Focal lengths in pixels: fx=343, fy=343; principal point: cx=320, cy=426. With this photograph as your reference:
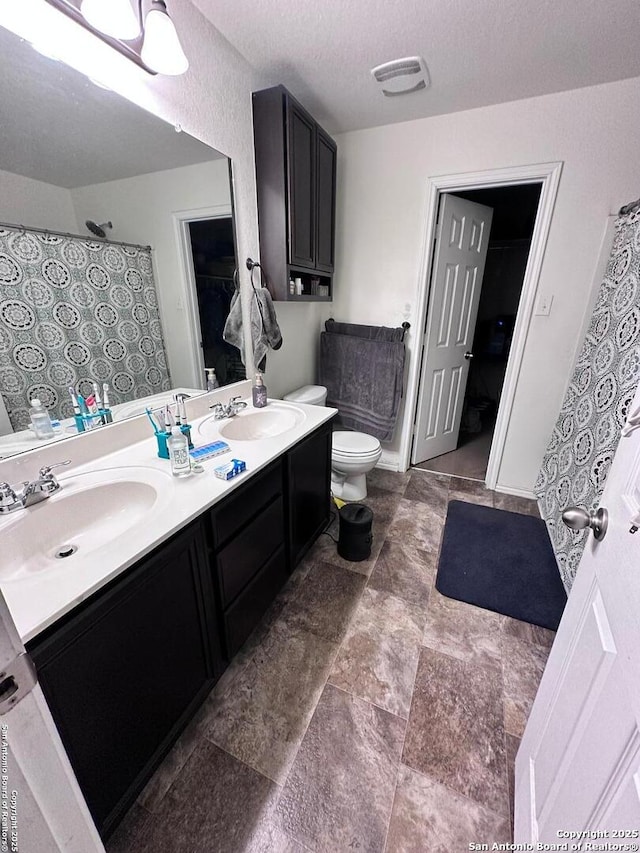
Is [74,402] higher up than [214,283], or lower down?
lower down

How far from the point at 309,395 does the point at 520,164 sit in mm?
1812

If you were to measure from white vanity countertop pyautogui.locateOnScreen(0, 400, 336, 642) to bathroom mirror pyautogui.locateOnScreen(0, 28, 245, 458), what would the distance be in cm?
18

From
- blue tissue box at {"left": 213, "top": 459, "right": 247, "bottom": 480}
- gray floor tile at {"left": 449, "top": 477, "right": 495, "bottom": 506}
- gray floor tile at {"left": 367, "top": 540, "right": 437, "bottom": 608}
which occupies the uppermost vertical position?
blue tissue box at {"left": 213, "top": 459, "right": 247, "bottom": 480}

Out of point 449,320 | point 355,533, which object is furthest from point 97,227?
point 449,320

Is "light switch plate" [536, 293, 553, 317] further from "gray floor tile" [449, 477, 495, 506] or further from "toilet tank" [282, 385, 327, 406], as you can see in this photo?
"toilet tank" [282, 385, 327, 406]

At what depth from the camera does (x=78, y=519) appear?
0.98m

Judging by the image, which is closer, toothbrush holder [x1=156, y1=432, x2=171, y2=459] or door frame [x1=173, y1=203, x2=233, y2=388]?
toothbrush holder [x1=156, y1=432, x2=171, y2=459]

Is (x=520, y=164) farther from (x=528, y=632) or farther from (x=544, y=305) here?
(x=528, y=632)

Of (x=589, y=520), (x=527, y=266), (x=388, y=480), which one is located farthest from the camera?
(x=388, y=480)

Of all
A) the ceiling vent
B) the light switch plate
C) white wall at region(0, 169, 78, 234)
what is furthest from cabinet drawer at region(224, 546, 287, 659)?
the ceiling vent

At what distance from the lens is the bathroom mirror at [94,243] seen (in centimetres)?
92

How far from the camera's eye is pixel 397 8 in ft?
4.18

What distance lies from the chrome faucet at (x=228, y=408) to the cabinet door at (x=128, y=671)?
754 millimetres

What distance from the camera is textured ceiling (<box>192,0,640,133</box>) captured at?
127cm
